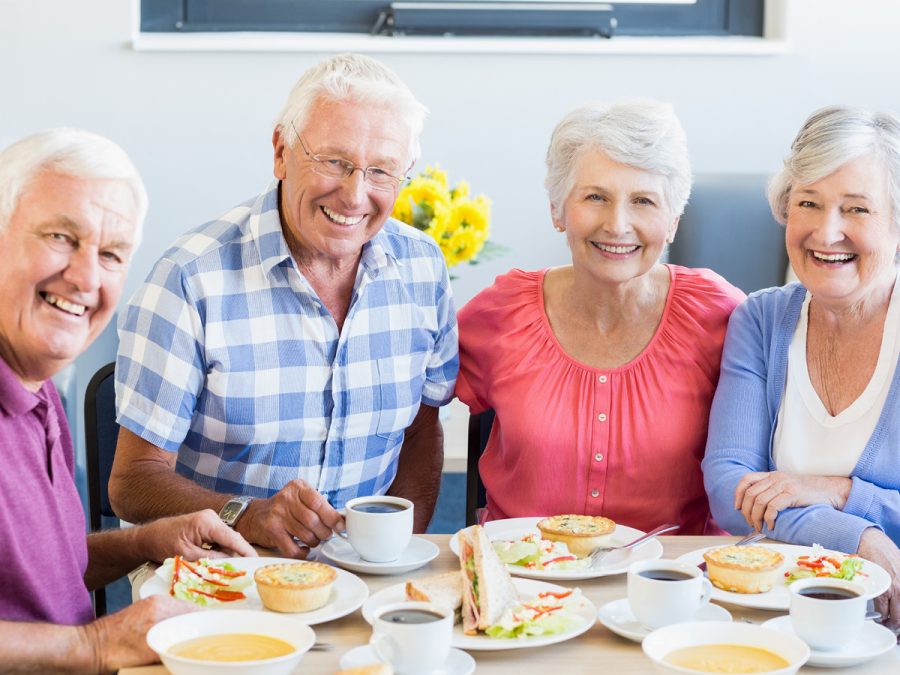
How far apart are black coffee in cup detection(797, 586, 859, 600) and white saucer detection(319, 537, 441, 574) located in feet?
1.67

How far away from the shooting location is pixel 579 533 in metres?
1.63

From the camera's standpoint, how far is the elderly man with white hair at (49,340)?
1.29 meters

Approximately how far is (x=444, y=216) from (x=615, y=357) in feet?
2.49

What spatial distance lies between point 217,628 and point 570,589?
467 mm

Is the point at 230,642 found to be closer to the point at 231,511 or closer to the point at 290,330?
the point at 231,511

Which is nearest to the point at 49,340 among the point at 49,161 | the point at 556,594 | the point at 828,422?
the point at 49,161

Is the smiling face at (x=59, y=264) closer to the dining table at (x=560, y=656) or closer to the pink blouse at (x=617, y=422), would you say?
the dining table at (x=560, y=656)

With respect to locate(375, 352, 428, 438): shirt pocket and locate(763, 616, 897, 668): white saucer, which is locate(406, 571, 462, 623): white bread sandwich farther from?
locate(375, 352, 428, 438): shirt pocket

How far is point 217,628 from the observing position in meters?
1.28

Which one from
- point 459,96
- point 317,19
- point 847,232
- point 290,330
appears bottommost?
point 290,330

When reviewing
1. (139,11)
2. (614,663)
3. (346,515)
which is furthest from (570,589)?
(139,11)

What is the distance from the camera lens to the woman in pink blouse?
2.01 metres

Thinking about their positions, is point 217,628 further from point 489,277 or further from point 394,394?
point 489,277

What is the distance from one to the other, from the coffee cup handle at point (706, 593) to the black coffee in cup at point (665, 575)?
7 cm
